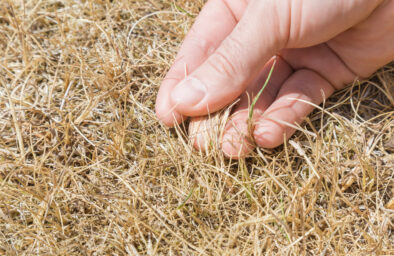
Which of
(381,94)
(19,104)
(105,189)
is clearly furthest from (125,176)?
(381,94)

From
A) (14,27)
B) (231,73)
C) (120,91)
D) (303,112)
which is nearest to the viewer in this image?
(231,73)

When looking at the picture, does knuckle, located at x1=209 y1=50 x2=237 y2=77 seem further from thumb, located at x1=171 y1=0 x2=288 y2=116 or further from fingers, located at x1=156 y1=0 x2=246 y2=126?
fingers, located at x1=156 y1=0 x2=246 y2=126

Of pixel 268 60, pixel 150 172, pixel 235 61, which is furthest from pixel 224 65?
pixel 150 172

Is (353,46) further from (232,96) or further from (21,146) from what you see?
(21,146)

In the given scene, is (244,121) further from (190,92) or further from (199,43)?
(199,43)

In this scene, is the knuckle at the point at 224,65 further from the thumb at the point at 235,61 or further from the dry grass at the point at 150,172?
the dry grass at the point at 150,172

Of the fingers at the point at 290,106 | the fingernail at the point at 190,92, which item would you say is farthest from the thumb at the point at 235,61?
the fingers at the point at 290,106
